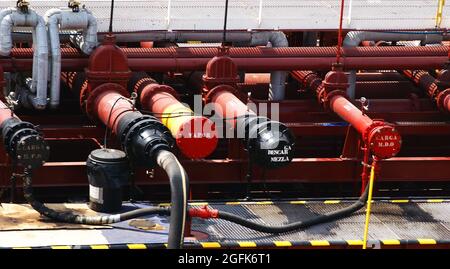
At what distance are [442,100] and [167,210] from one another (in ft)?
16.0

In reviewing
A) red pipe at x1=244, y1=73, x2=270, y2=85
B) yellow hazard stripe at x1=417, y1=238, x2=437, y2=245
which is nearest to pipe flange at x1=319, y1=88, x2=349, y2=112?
red pipe at x1=244, y1=73, x2=270, y2=85

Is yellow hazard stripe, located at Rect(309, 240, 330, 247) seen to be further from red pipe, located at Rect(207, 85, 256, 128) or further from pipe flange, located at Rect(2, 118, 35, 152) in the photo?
pipe flange, located at Rect(2, 118, 35, 152)

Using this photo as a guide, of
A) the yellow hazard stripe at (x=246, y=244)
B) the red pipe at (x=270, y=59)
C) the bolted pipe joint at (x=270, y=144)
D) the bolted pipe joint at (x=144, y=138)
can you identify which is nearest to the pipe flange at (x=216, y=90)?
the red pipe at (x=270, y=59)

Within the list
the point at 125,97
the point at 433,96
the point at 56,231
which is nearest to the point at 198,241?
the point at 56,231

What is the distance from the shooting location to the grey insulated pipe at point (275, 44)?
14812mm

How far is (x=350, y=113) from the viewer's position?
1341 cm

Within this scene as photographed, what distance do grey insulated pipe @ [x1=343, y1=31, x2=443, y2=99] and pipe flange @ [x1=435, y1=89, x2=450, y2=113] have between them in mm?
1082

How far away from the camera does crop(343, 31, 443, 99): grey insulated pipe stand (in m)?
15.1

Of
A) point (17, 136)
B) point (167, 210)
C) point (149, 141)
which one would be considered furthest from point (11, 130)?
point (167, 210)

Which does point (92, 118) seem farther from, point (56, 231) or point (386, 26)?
point (386, 26)

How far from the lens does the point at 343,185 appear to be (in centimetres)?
1459

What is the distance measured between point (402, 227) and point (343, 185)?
6.77 feet

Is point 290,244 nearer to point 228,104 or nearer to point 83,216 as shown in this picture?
point 228,104

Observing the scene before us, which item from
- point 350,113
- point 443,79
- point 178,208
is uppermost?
point 443,79
